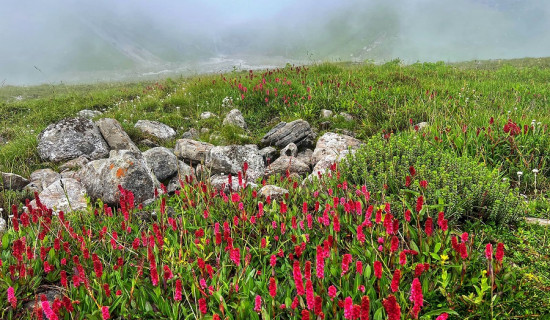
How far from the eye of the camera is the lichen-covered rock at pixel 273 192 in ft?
14.0

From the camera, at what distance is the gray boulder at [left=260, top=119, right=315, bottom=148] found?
7.13 m

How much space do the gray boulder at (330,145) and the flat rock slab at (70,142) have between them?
4.98 meters

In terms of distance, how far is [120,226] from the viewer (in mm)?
3963

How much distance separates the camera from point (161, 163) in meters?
6.22

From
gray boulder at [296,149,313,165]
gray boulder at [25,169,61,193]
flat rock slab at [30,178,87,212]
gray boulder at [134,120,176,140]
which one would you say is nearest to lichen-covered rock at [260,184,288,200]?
gray boulder at [296,149,313,165]

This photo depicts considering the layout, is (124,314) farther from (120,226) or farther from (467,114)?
(467,114)

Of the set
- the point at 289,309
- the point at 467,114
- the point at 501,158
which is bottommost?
the point at 289,309

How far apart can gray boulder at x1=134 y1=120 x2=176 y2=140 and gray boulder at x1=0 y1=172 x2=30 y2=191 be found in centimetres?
304

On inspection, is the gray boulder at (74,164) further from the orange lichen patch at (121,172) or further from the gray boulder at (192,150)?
the orange lichen patch at (121,172)

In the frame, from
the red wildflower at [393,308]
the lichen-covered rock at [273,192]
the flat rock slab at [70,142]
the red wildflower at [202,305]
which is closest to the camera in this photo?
the red wildflower at [393,308]

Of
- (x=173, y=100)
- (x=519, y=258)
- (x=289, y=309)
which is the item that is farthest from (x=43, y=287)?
(x=173, y=100)

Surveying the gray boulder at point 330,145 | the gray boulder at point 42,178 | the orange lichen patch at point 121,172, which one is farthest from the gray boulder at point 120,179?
the gray boulder at point 330,145

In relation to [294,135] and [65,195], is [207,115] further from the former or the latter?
[65,195]

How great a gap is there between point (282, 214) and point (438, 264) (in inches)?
62.1
